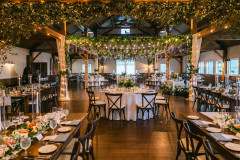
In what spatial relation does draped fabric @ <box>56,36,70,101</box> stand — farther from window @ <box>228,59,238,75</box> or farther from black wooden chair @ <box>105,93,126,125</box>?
window @ <box>228,59,238,75</box>

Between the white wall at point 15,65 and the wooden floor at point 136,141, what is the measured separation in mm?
9390

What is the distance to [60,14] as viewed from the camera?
13.5 feet

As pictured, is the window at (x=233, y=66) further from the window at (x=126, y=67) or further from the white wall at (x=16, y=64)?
the white wall at (x=16, y=64)

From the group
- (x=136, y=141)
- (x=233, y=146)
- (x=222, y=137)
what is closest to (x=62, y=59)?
(x=136, y=141)

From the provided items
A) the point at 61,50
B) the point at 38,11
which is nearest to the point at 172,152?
the point at 38,11

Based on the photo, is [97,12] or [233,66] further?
[233,66]

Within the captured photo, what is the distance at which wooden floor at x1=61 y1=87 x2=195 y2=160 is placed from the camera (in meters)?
3.26

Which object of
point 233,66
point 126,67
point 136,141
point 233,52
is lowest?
point 136,141

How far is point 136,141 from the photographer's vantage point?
387 centimetres

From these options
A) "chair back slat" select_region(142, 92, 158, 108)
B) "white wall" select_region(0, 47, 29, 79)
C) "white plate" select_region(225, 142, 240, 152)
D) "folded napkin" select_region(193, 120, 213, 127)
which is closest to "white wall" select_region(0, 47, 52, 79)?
"white wall" select_region(0, 47, 29, 79)

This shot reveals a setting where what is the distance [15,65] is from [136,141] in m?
11.9

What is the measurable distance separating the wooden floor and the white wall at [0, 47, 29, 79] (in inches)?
370

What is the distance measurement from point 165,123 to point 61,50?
5856 millimetres

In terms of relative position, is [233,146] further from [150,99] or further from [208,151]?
[150,99]
